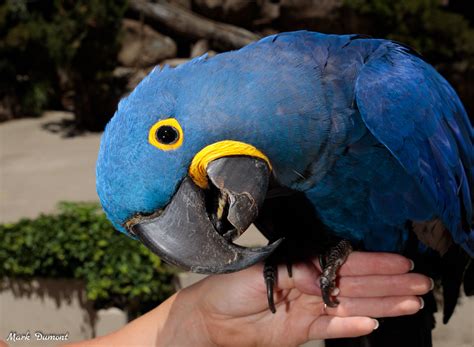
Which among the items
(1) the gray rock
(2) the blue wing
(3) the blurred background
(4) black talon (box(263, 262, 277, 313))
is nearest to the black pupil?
(2) the blue wing

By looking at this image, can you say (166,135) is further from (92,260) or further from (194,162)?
(92,260)

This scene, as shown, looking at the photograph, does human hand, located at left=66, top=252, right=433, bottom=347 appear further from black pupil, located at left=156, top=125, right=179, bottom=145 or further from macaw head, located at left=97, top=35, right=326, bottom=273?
black pupil, located at left=156, top=125, right=179, bottom=145

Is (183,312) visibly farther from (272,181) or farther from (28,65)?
(28,65)

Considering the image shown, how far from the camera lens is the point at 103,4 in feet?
16.7

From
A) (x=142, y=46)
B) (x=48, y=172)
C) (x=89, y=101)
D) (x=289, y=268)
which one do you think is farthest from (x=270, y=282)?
(x=142, y=46)

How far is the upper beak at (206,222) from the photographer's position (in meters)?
0.95

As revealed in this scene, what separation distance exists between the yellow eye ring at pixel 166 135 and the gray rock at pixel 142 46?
5.10 m

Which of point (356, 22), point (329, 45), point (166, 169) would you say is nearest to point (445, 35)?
point (356, 22)

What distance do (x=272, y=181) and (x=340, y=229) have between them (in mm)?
269

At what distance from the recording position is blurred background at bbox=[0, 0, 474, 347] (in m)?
2.29

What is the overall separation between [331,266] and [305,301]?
0.16m

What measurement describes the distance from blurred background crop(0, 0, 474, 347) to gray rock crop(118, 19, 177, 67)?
0.01m

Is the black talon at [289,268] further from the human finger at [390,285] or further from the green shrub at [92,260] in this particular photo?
the green shrub at [92,260]

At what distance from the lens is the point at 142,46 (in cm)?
594
